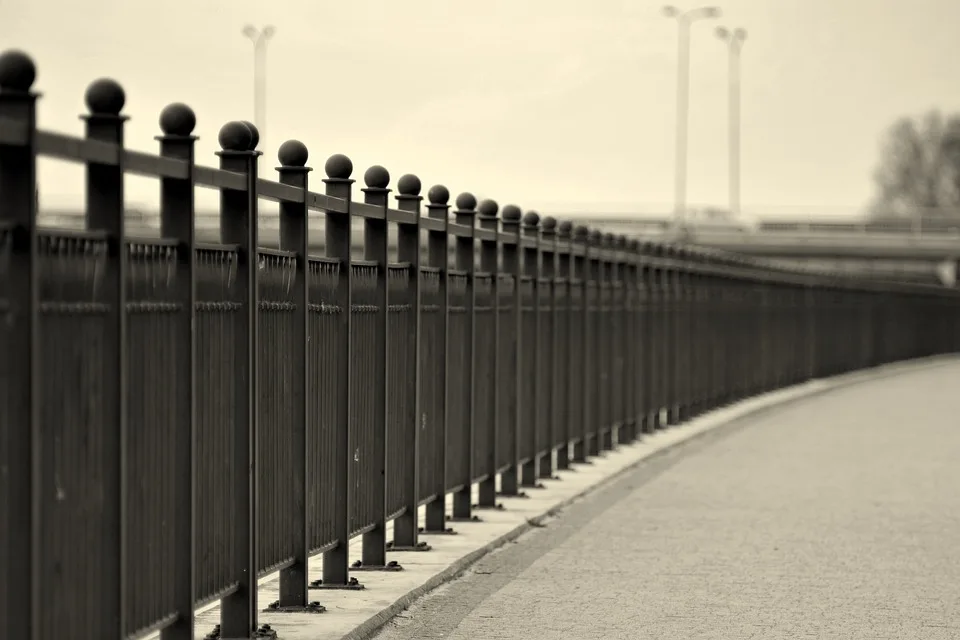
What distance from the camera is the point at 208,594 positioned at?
23.6 feet

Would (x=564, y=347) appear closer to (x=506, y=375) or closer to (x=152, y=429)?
(x=506, y=375)

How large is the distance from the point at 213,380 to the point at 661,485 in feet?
28.7

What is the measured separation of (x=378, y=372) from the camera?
9.91m

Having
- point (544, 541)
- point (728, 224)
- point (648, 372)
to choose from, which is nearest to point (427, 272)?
point (544, 541)

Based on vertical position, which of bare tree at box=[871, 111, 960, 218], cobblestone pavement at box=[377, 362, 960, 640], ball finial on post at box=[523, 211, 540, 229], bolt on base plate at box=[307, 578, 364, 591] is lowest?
cobblestone pavement at box=[377, 362, 960, 640]

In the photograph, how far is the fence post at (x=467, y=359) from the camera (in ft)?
39.8

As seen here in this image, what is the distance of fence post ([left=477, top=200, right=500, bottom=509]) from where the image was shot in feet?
42.6

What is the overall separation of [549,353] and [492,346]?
2.29 m

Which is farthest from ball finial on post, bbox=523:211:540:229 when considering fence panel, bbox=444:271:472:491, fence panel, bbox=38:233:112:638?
fence panel, bbox=38:233:112:638

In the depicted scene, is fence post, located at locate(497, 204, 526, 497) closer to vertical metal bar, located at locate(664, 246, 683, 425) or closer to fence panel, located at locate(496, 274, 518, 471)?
fence panel, located at locate(496, 274, 518, 471)

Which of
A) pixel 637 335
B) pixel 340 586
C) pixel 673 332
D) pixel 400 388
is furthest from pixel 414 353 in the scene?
pixel 673 332

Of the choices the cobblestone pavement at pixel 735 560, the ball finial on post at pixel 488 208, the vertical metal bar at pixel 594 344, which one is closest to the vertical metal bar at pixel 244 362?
the cobblestone pavement at pixel 735 560

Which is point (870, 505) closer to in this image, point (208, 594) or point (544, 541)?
point (544, 541)

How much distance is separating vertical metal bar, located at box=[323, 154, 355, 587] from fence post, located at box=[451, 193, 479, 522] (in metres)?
2.81
